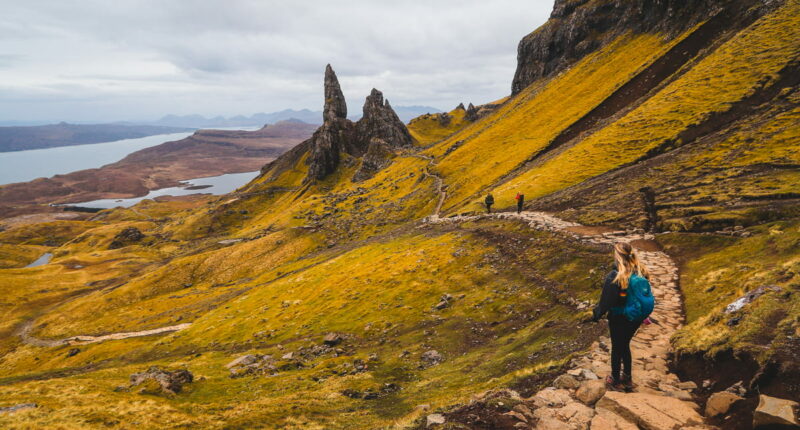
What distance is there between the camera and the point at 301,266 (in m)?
92.8

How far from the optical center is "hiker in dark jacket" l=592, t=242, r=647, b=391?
35.6 feet

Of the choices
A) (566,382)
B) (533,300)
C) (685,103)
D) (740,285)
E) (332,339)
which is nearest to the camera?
(566,382)

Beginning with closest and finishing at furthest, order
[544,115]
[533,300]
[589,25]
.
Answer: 1. [533,300]
2. [544,115]
3. [589,25]

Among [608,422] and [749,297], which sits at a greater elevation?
[749,297]

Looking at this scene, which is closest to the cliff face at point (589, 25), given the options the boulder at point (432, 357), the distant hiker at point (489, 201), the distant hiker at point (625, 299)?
the distant hiker at point (489, 201)

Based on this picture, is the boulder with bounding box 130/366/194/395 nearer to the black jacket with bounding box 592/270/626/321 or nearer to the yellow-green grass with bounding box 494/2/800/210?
the black jacket with bounding box 592/270/626/321

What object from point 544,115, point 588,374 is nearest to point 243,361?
point 588,374

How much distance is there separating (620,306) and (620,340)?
1251mm

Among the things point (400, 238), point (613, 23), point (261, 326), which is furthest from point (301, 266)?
point (613, 23)

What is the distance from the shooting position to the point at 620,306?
1098 cm

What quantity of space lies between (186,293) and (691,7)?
545 ft

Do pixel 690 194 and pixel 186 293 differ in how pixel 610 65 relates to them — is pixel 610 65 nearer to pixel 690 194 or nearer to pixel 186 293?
pixel 690 194

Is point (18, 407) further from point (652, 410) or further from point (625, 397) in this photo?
point (652, 410)

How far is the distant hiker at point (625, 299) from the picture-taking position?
423 inches
